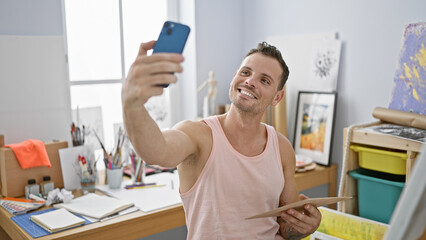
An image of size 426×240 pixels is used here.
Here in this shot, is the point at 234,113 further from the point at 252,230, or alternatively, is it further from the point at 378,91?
the point at 378,91

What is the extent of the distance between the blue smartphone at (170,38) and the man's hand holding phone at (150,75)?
1.0 inches

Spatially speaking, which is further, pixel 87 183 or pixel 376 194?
pixel 87 183

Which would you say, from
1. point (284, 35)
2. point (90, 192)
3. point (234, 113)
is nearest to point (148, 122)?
point (234, 113)

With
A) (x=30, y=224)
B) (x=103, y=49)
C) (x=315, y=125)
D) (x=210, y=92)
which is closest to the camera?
(x=30, y=224)

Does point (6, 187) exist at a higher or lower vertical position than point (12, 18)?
lower

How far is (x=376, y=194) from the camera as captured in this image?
1989mm

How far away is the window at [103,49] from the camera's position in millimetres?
2594

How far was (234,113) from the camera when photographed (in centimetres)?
149

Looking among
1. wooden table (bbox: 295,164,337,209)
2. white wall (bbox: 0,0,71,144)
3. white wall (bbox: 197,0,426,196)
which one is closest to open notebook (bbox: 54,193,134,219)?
white wall (bbox: 0,0,71,144)

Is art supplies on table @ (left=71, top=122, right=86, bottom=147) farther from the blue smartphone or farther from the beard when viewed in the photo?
the blue smartphone

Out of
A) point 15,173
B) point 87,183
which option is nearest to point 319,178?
point 87,183

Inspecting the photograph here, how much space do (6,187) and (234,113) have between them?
1.35m

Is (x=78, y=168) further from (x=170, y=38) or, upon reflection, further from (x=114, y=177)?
(x=170, y=38)

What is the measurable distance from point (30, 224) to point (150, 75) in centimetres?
123
